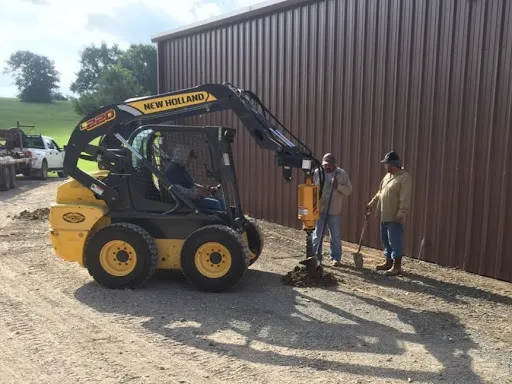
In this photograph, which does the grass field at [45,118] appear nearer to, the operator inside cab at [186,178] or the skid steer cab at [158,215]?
the skid steer cab at [158,215]

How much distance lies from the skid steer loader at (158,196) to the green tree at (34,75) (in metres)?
103

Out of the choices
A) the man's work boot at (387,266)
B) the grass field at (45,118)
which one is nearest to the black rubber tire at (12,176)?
the man's work boot at (387,266)

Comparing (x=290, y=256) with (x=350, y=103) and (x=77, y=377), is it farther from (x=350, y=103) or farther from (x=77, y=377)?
(x=77, y=377)

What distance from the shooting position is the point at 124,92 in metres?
63.6

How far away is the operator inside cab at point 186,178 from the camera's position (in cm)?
687

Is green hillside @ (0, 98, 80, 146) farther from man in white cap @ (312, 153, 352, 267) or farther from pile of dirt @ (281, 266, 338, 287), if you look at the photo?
pile of dirt @ (281, 266, 338, 287)

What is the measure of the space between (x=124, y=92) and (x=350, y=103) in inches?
2251

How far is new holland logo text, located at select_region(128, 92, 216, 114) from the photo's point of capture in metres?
6.72

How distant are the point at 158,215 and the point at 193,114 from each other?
4.46ft

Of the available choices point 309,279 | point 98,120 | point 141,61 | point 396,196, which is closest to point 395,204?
point 396,196

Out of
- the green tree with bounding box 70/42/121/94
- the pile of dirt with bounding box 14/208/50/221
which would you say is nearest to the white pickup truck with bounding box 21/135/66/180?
the pile of dirt with bounding box 14/208/50/221

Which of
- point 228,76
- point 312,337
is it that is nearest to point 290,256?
point 312,337

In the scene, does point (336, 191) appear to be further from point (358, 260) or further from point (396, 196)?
point (358, 260)

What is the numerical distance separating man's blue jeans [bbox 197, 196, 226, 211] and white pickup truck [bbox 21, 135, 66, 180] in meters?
15.5
